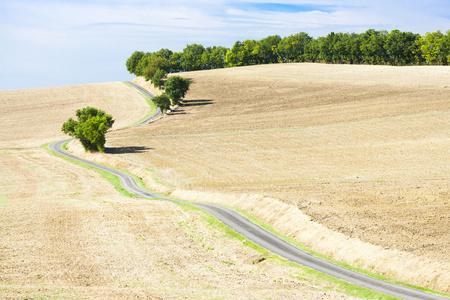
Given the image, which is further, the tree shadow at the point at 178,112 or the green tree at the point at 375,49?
the green tree at the point at 375,49

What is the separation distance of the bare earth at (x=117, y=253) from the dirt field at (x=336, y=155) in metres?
5.90

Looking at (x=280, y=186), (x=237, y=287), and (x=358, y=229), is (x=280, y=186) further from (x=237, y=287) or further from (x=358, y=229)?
(x=237, y=287)

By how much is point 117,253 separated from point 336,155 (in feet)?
137

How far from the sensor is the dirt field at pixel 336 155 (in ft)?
108

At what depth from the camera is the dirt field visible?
32875 mm

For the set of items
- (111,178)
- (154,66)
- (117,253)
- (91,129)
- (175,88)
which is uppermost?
(154,66)

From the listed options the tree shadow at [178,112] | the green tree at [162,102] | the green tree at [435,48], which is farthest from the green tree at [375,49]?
the green tree at [162,102]

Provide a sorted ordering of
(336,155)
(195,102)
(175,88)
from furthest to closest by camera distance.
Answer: (195,102)
(175,88)
(336,155)

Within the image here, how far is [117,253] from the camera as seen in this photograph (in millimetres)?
31875

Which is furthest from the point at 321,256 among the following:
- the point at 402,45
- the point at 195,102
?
the point at 402,45

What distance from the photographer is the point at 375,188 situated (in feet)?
149

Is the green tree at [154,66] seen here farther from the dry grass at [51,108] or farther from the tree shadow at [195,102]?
the tree shadow at [195,102]

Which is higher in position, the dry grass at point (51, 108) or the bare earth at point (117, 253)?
the dry grass at point (51, 108)

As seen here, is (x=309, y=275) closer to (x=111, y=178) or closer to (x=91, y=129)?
(x=111, y=178)
